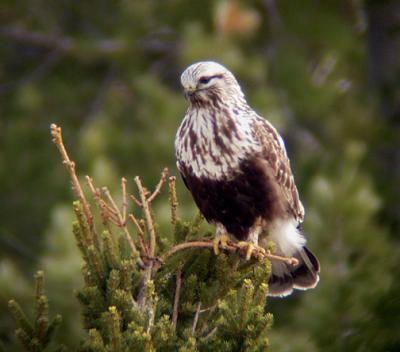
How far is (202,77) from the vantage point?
5930mm

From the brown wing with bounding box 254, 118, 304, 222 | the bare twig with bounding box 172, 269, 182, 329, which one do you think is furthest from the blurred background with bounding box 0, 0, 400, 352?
the bare twig with bounding box 172, 269, 182, 329

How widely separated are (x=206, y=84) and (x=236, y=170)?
53 centimetres

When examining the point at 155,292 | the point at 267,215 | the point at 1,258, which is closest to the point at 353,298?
the point at 267,215

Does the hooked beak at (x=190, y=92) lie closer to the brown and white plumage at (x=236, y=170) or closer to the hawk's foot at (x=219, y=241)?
the brown and white plumage at (x=236, y=170)

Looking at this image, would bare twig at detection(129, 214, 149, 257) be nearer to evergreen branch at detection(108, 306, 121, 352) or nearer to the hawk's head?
evergreen branch at detection(108, 306, 121, 352)

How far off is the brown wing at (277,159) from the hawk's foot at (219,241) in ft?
1.65

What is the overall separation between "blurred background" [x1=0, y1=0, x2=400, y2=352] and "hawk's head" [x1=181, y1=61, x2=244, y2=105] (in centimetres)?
212

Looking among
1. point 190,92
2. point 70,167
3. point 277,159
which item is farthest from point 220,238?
point 70,167

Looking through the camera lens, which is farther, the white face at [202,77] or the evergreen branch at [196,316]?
the white face at [202,77]

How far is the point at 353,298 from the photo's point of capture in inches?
238

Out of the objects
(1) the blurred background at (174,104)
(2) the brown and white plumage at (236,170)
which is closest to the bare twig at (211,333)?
(2) the brown and white plumage at (236,170)

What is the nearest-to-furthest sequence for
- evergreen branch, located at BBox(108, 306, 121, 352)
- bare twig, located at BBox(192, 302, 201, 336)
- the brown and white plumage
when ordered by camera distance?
evergreen branch, located at BBox(108, 306, 121, 352)
bare twig, located at BBox(192, 302, 201, 336)
the brown and white plumage

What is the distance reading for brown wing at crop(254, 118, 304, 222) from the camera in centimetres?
588

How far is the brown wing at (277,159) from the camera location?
5883 mm
